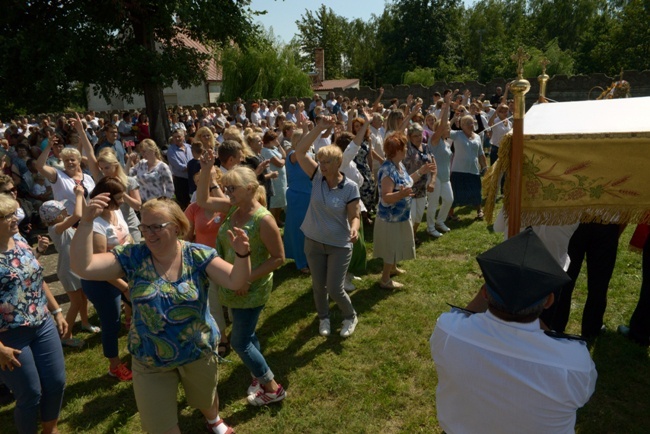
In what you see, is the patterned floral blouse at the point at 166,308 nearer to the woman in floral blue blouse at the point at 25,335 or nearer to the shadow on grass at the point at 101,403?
the woman in floral blue blouse at the point at 25,335

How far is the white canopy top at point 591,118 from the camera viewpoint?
2951 mm

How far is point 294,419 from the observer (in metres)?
3.66

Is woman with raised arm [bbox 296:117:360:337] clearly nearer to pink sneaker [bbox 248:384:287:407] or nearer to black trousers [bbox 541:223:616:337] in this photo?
pink sneaker [bbox 248:384:287:407]

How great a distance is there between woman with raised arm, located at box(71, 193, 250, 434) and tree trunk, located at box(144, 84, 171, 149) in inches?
532

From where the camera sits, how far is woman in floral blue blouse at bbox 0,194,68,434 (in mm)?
2900

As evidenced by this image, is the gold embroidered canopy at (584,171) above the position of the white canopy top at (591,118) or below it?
below

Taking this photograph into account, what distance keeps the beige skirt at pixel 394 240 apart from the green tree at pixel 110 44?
35.4 feet

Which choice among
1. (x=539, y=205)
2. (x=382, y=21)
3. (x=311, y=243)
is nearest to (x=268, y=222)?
(x=311, y=243)

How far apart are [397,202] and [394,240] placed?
456 mm

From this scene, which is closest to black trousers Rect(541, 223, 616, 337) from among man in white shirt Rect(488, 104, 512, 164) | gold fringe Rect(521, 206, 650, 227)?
gold fringe Rect(521, 206, 650, 227)

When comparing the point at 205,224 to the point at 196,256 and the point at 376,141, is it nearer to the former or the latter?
the point at 196,256

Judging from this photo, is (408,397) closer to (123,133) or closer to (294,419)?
(294,419)

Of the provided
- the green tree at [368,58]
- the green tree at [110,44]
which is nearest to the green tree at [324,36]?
the green tree at [368,58]

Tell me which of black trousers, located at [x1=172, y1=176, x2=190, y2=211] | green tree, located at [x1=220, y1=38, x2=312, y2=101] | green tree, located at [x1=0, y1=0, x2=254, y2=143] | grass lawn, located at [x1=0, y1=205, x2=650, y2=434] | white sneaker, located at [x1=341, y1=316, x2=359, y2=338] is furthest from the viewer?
green tree, located at [x1=220, y1=38, x2=312, y2=101]
